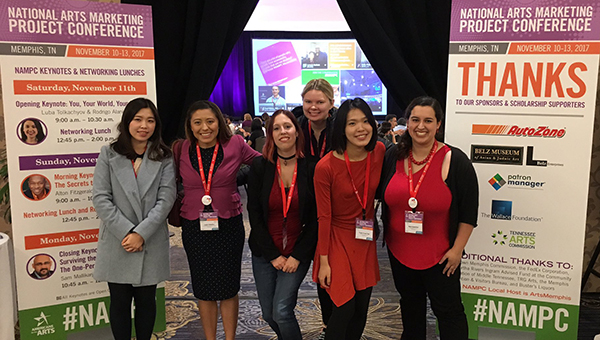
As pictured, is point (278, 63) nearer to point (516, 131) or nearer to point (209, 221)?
point (516, 131)

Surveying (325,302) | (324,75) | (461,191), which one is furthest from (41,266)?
(324,75)

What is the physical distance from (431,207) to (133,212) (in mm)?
1530

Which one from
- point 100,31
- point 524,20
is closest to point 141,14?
point 100,31

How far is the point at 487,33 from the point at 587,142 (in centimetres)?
87

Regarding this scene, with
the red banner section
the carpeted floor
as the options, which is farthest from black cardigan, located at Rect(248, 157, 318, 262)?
the red banner section

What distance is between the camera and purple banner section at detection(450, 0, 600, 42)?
2396 millimetres

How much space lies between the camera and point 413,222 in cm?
202

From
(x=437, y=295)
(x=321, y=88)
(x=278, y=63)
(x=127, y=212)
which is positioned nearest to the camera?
(x=437, y=295)

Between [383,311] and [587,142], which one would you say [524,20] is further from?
[383,311]

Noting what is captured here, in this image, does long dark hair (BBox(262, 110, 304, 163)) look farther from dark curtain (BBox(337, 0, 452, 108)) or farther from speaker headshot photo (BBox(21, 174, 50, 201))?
dark curtain (BBox(337, 0, 452, 108))

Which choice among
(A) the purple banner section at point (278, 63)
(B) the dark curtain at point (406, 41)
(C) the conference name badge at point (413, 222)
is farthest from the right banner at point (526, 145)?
(A) the purple banner section at point (278, 63)

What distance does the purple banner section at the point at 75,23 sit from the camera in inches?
94.3

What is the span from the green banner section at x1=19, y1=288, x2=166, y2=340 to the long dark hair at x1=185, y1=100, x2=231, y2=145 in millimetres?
1150

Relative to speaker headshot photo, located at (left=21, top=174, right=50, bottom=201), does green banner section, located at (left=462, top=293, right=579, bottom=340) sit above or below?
below
